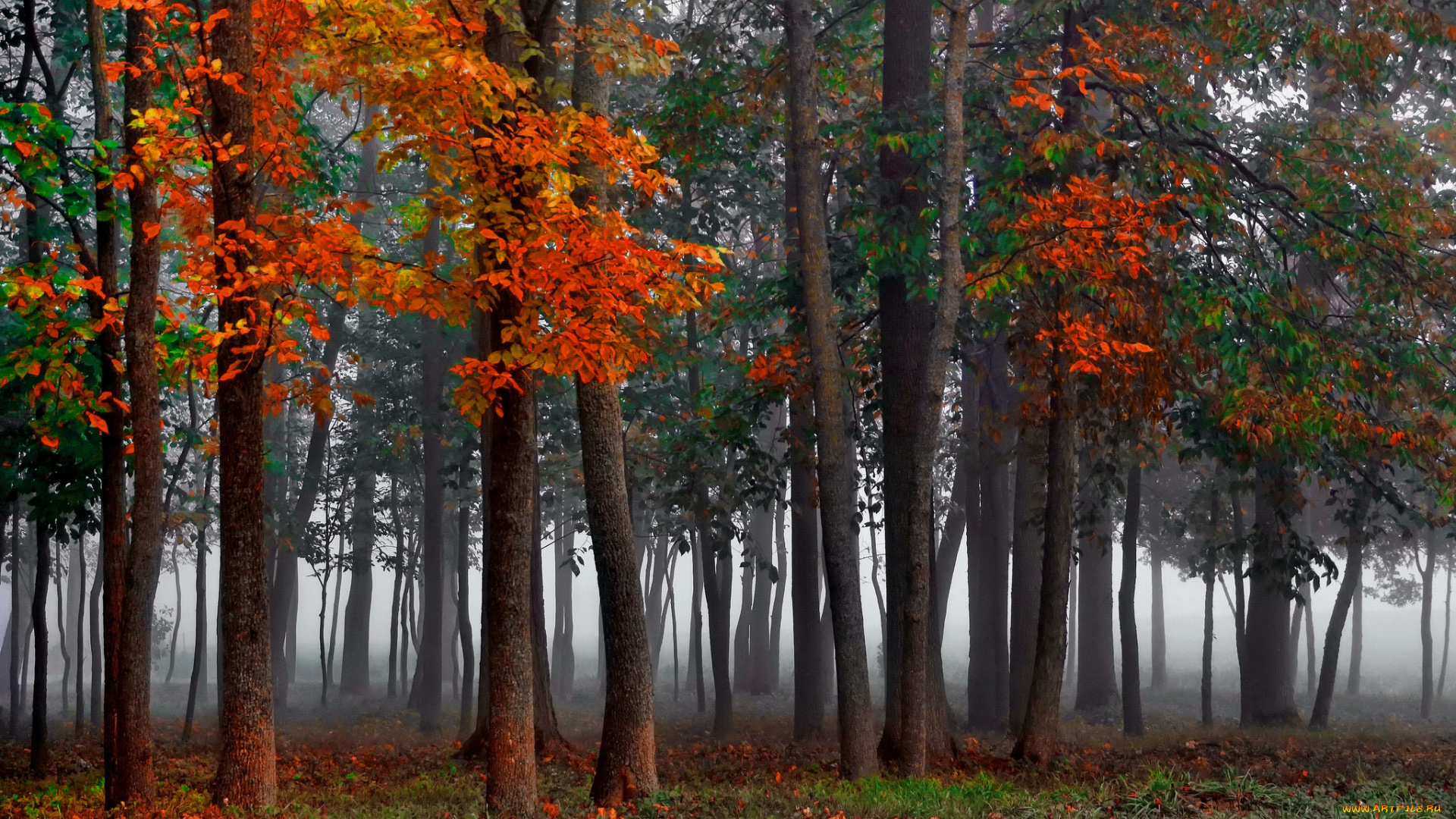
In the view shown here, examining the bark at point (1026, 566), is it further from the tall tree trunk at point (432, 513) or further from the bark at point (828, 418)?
the tall tree trunk at point (432, 513)

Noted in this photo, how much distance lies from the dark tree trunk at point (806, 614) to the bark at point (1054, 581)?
499cm

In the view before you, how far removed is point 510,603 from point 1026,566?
35.1ft

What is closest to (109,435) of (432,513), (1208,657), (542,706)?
(542,706)

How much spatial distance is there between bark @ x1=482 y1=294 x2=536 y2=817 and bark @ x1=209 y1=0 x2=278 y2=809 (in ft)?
5.83

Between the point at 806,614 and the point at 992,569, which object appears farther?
the point at 992,569

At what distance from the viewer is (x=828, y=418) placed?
38.9ft

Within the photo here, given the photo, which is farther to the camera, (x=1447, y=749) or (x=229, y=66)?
(x=1447, y=749)

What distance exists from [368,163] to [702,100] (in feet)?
56.5

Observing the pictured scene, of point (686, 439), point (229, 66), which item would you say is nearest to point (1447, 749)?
point (686, 439)

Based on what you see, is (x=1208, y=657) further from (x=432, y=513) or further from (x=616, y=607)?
(x=432, y=513)

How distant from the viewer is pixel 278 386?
1138 centimetres

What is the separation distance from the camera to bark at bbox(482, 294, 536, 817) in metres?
8.85

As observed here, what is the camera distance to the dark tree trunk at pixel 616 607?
9594 millimetres

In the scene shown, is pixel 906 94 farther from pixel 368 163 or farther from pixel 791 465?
pixel 368 163
